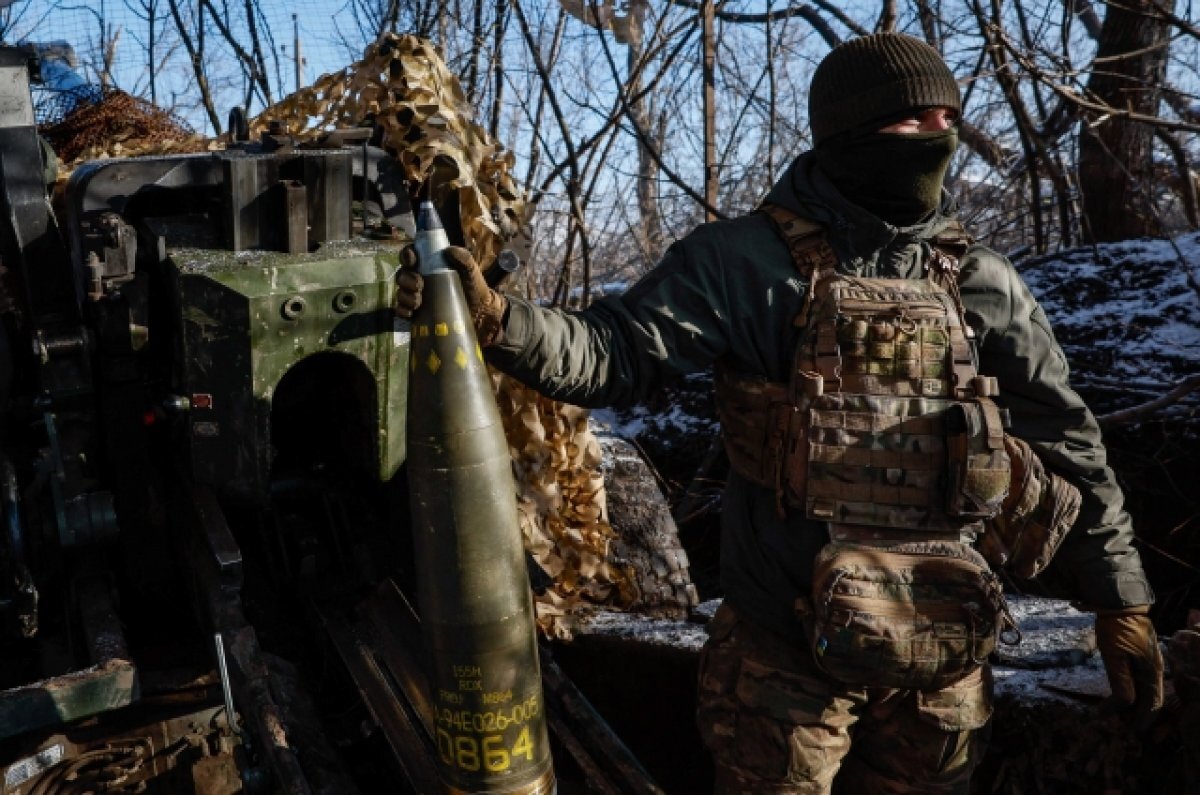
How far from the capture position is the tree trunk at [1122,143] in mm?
7383

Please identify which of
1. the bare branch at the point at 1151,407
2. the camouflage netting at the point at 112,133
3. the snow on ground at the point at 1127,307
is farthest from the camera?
the snow on ground at the point at 1127,307

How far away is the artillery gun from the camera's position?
3.04 metres

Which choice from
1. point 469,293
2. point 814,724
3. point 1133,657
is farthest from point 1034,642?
point 469,293

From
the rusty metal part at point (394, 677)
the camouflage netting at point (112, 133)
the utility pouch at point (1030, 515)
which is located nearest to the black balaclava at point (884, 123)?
the utility pouch at point (1030, 515)

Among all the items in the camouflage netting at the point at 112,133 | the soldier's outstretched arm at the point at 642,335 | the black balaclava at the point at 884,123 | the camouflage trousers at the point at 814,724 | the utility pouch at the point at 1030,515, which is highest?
the camouflage netting at the point at 112,133

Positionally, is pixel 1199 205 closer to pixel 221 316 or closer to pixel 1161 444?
pixel 1161 444

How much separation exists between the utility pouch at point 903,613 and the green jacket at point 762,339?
0.18 meters

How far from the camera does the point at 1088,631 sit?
3.87 meters

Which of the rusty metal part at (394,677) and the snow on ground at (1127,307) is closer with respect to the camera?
the rusty metal part at (394,677)

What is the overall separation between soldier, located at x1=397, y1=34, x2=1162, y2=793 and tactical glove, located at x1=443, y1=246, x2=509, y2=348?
51 millimetres

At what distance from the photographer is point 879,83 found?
264 cm

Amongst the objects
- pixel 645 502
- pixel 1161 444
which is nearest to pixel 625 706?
pixel 645 502

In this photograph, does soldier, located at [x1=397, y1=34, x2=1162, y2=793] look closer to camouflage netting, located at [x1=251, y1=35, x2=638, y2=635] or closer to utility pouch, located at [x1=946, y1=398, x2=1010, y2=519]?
utility pouch, located at [x1=946, y1=398, x2=1010, y2=519]

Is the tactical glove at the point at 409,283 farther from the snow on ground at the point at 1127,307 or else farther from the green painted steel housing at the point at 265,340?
the snow on ground at the point at 1127,307
